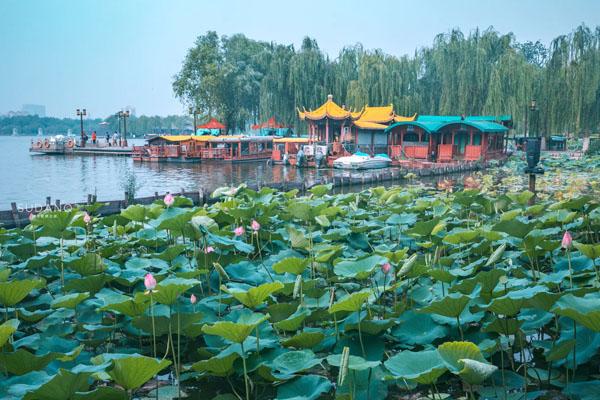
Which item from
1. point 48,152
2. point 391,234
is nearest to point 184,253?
point 391,234

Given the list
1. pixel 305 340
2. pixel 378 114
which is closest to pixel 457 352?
Result: pixel 305 340

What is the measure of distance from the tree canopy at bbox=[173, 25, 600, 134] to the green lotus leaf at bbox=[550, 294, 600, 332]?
22377 mm

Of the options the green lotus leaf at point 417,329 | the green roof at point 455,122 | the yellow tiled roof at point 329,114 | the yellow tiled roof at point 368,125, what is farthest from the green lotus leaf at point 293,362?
the yellow tiled roof at point 368,125

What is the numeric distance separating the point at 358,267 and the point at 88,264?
66.2 inches

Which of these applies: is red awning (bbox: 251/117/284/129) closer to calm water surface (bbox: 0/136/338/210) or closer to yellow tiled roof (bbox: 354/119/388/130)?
calm water surface (bbox: 0/136/338/210)

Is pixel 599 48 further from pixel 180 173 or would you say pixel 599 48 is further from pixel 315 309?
pixel 315 309

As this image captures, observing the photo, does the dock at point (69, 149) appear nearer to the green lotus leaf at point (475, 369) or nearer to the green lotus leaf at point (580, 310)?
the green lotus leaf at point (580, 310)

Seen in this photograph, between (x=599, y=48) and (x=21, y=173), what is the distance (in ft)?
85.9

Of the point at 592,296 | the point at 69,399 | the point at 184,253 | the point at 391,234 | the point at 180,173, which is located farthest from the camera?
the point at 180,173

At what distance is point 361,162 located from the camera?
23.3m

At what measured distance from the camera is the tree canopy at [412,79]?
72.7 ft

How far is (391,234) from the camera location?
5.22 meters

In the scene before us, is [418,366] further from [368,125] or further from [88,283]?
[368,125]

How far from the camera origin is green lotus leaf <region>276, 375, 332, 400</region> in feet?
6.98
